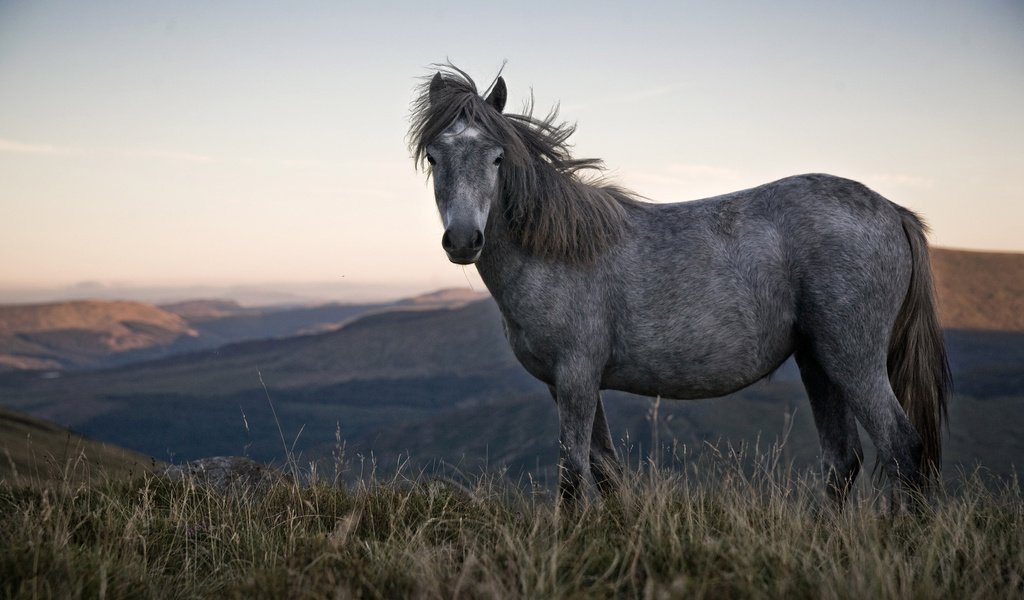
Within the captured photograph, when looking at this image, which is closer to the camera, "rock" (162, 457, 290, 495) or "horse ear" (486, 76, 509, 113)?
"horse ear" (486, 76, 509, 113)

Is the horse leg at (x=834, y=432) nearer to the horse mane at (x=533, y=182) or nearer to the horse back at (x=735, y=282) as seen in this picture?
the horse back at (x=735, y=282)

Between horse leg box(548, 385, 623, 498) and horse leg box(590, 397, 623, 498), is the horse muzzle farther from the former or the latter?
horse leg box(590, 397, 623, 498)

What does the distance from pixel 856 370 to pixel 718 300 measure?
43.5 inches

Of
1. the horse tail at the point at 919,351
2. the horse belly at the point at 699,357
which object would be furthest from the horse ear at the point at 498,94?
the horse tail at the point at 919,351

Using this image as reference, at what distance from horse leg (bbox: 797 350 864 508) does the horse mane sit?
6.31ft

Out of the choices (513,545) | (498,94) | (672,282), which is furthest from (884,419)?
(498,94)

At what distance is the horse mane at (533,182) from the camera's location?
5.30 metres

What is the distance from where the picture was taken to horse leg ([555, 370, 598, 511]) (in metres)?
5.17

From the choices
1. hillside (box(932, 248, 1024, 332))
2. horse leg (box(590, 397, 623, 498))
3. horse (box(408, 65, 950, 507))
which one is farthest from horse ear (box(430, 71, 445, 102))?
hillside (box(932, 248, 1024, 332))

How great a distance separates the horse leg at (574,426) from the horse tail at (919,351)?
2.55 m

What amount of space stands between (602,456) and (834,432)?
1.89 meters

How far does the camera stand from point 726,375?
18.1 feet

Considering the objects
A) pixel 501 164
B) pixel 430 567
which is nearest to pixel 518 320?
pixel 501 164

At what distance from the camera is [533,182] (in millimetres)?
5418
